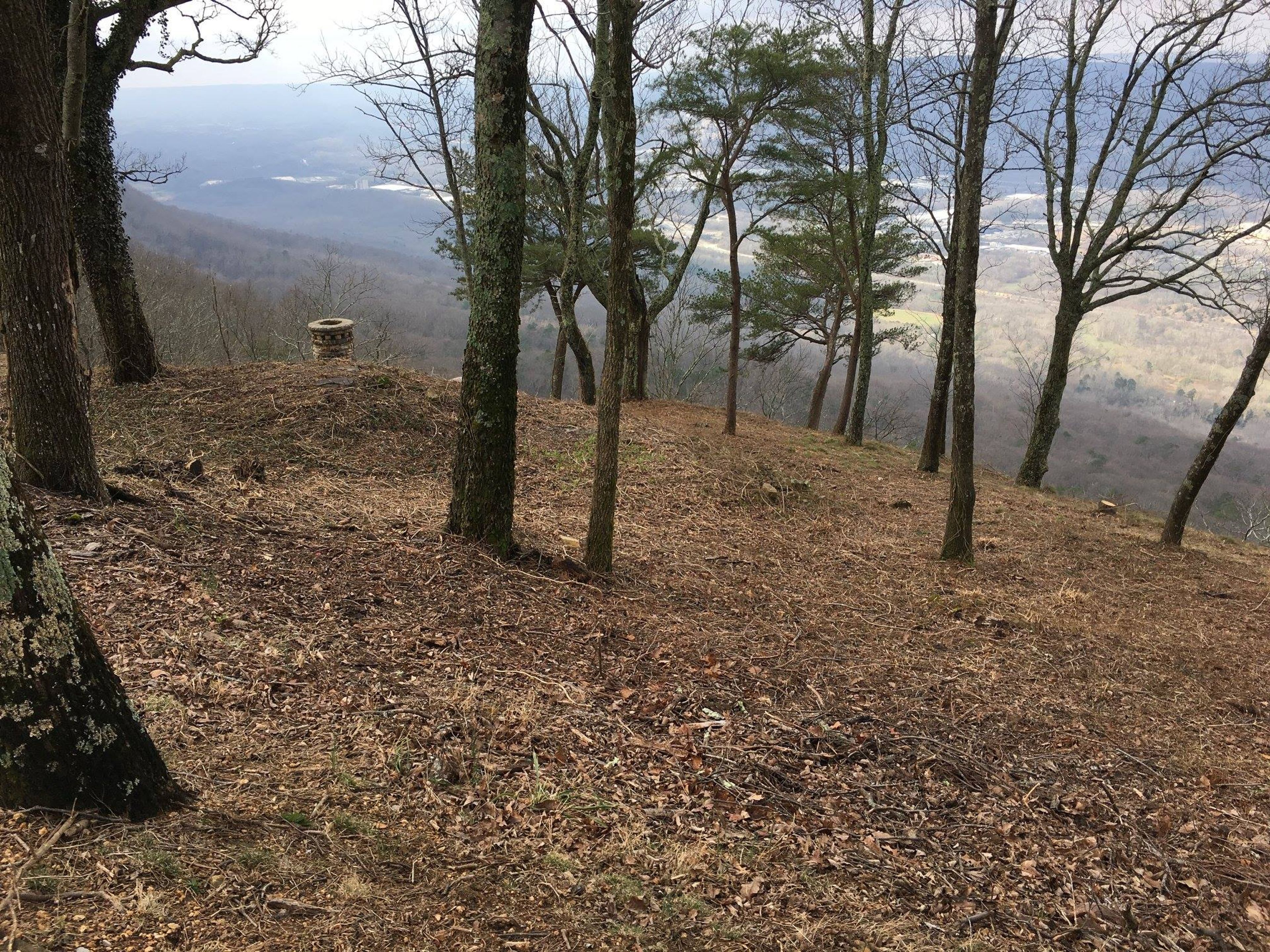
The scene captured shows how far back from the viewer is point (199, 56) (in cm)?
838

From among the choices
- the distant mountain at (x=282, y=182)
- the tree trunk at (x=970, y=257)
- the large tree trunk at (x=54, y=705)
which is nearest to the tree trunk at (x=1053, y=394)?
the tree trunk at (x=970, y=257)

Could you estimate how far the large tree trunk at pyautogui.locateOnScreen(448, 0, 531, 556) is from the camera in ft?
15.7

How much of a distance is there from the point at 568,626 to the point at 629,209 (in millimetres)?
2858

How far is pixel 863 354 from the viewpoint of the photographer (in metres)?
16.0

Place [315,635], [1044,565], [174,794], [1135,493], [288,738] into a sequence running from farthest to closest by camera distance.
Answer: [1135,493] → [1044,565] → [315,635] → [288,738] → [174,794]

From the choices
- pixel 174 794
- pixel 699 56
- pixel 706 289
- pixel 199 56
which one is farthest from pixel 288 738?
pixel 706 289

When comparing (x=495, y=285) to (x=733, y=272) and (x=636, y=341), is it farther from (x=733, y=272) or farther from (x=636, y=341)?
(x=636, y=341)

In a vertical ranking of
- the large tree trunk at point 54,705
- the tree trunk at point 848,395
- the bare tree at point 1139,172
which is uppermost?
the bare tree at point 1139,172

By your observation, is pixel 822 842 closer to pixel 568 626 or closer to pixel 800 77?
pixel 568 626

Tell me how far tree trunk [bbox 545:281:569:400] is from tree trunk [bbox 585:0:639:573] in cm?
1006

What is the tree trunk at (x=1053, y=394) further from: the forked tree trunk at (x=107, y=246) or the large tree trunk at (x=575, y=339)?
the forked tree trunk at (x=107, y=246)

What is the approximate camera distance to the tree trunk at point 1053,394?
13.2 m

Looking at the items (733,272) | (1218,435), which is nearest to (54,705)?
(1218,435)

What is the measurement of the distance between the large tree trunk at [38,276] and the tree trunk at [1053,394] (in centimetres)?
1401
